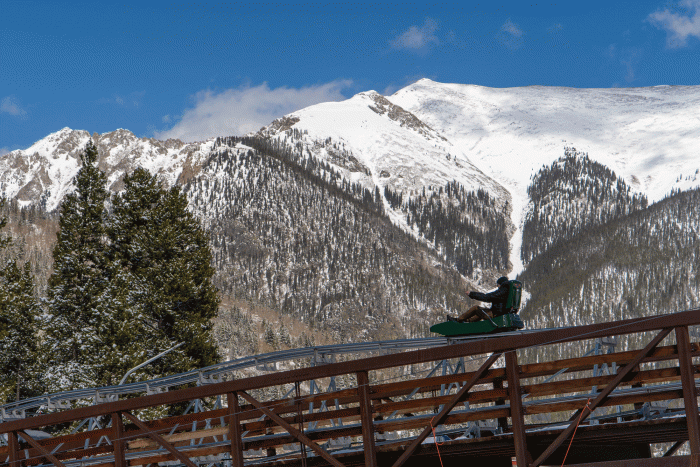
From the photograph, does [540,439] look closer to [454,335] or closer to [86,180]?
[454,335]

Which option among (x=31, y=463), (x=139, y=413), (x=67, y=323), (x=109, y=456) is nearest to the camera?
(x=109, y=456)

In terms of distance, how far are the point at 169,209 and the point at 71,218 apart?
508 cm

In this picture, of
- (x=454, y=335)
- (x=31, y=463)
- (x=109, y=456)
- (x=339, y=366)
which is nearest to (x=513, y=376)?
(x=339, y=366)

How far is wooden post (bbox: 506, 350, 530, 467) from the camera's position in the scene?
11305 millimetres

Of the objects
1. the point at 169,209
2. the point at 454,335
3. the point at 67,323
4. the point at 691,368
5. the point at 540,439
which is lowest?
the point at 540,439

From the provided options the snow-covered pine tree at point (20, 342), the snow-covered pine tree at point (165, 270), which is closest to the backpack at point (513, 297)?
the snow-covered pine tree at point (165, 270)

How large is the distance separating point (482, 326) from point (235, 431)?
632cm

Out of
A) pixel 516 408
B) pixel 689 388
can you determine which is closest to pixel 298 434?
pixel 516 408

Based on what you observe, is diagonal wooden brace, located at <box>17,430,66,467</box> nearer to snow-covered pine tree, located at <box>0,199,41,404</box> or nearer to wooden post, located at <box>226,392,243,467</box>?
wooden post, located at <box>226,392,243,467</box>

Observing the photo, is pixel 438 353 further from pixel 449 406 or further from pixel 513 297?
pixel 513 297

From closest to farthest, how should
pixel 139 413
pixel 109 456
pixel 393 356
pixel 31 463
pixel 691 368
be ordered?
pixel 691 368 → pixel 393 356 → pixel 109 456 → pixel 31 463 → pixel 139 413

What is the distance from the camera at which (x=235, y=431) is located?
12.9 metres

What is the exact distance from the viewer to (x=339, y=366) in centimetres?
1214

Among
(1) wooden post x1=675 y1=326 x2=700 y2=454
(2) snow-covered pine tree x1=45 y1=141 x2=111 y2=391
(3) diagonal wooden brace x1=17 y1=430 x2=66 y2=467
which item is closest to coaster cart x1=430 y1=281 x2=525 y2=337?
Answer: (1) wooden post x1=675 y1=326 x2=700 y2=454
